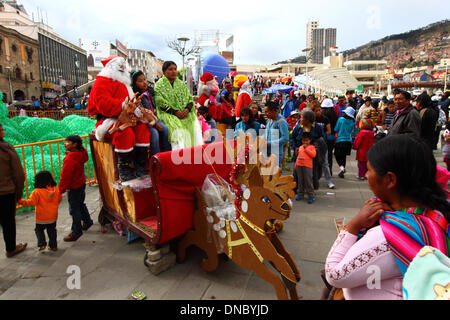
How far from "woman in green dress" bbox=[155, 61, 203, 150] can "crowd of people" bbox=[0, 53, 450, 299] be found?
1cm

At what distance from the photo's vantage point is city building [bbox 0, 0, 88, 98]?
179ft

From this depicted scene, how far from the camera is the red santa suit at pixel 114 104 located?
3256 mm

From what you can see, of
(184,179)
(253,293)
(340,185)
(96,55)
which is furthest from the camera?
(96,55)

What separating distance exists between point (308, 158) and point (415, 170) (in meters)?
4.13

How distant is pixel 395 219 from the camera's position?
1084 mm

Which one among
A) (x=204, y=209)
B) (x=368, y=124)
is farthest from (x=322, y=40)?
(x=204, y=209)

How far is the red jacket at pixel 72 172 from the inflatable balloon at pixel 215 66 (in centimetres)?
1140

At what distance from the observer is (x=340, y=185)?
624cm

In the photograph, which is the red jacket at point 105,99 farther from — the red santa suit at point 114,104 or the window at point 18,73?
the window at point 18,73

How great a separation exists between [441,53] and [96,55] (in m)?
153

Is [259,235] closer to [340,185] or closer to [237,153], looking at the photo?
[237,153]

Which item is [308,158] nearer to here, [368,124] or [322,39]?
[368,124]

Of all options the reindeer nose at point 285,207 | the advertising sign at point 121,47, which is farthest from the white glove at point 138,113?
the advertising sign at point 121,47

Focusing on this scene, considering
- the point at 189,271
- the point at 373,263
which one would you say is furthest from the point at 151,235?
the point at 373,263
